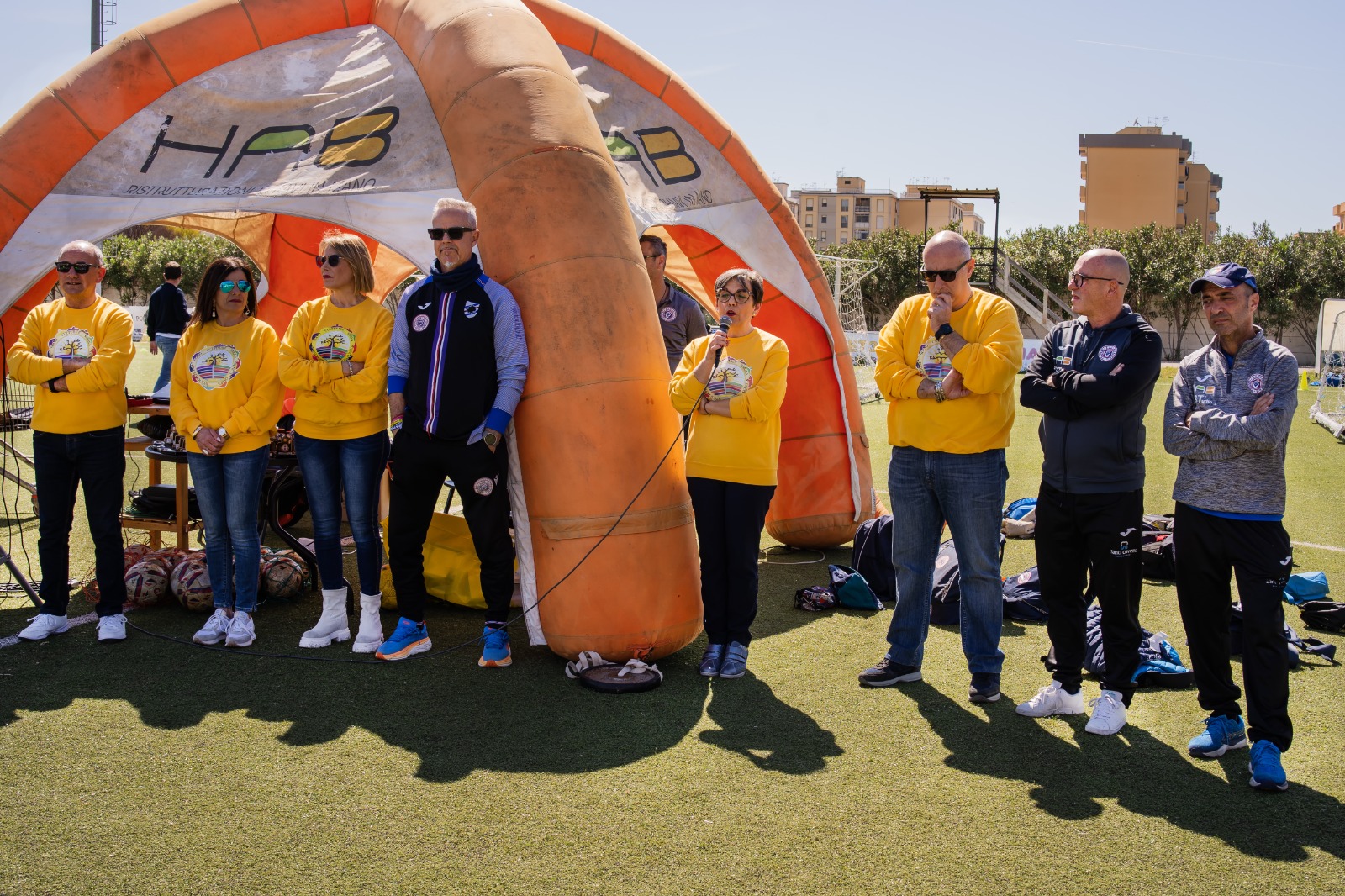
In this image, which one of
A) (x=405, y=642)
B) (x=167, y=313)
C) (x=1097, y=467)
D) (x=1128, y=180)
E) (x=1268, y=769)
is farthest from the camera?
(x=1128, y=180)

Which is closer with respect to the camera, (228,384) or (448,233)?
(448,233)

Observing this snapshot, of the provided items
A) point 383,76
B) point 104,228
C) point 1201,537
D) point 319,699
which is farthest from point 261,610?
point 1201,537

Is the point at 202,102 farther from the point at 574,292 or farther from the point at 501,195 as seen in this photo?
the point at 574,292

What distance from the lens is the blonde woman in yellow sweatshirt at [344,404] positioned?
4863 mm

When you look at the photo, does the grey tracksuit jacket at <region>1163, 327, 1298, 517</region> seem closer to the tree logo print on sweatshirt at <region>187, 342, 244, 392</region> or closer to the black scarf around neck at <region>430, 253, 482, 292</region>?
the black scarf around neck at <region>430, 253, 482, 292</region>

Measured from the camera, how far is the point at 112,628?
5137 millimetres

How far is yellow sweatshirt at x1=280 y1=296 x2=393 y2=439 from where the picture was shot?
485 centimetres

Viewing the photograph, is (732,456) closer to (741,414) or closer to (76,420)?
(741,414)

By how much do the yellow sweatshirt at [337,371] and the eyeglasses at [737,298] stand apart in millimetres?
1558

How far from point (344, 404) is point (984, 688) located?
122 inches

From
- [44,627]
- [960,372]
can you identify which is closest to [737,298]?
[960,372]

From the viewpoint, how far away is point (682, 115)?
273 inches

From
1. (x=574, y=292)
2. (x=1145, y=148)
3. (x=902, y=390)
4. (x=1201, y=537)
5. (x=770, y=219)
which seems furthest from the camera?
(x=1145, y=148)

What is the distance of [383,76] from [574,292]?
6.92ft
